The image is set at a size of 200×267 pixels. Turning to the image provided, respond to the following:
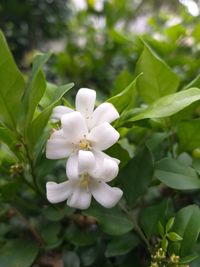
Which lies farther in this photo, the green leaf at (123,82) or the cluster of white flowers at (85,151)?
the green leaf at (123,82)

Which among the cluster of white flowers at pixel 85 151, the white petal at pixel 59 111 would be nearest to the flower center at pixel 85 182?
the cluster of white flowers at pixel 85 151

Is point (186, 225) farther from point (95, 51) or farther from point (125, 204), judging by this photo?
point (95, 51)

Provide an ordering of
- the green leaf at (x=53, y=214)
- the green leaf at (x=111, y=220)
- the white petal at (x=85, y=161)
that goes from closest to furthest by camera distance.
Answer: the white petal at (x=85, y=161), the green leaf at (x=111, y=220), the green leaf at (x=53, y=214)

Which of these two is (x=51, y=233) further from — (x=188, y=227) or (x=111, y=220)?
(x=188, y=227)

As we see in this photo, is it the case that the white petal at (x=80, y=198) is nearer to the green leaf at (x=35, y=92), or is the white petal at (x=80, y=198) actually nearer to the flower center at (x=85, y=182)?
the flower center at (x=85, y=182)

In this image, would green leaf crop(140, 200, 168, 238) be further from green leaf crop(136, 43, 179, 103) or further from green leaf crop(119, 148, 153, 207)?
green leaf crop(136, 43, 179, 103)

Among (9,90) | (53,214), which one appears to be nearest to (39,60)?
(9,90)

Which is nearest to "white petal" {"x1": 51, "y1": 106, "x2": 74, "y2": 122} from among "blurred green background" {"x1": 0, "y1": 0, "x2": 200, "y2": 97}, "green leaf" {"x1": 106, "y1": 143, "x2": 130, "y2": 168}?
"green leaf" {"x1": 106, "y1": 143, "x2": 130, "y2": 168}
